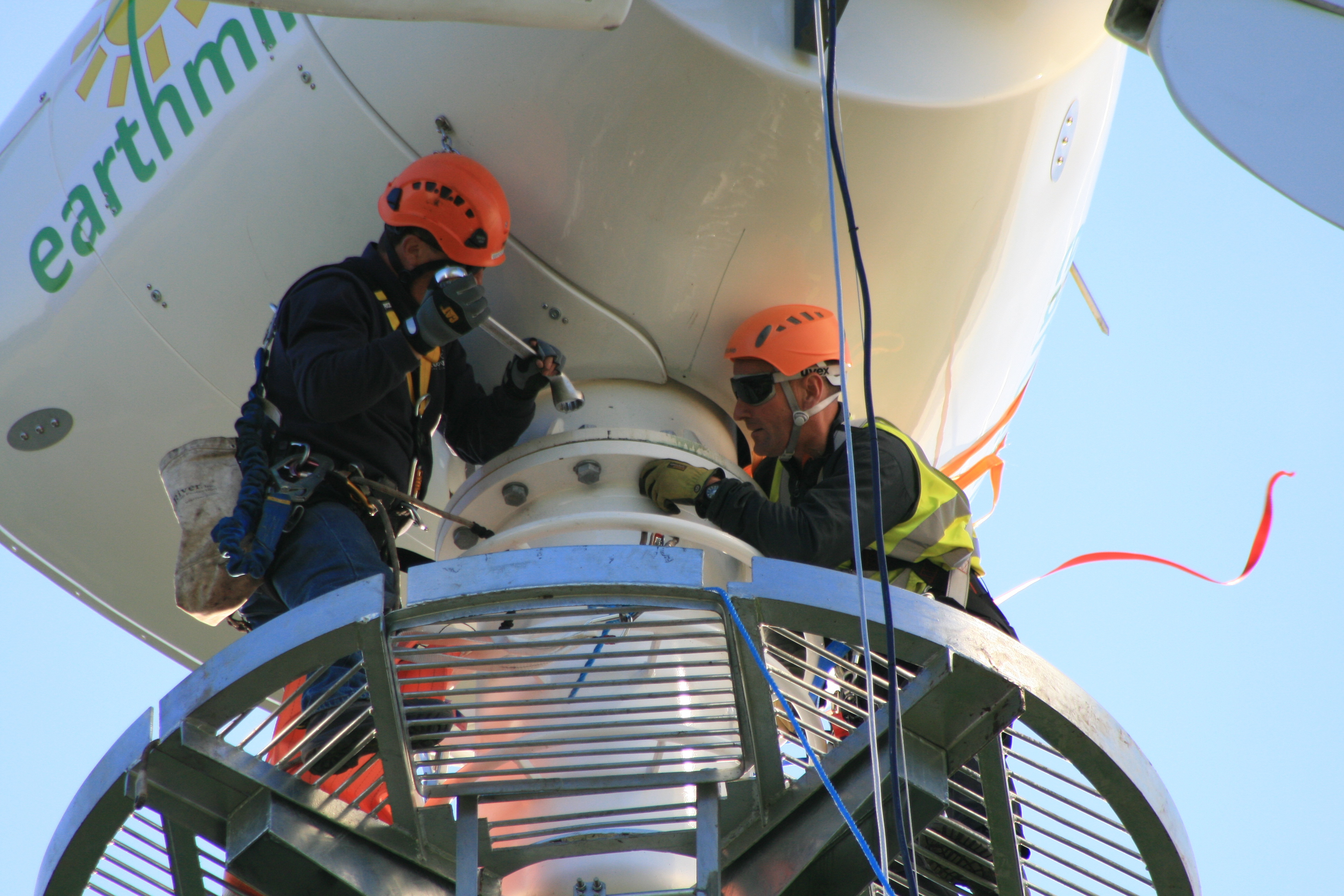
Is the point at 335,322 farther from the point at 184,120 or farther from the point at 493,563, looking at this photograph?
the point at 493,563

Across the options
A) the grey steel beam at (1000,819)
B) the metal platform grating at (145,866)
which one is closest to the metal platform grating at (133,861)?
the metal platform grating at (145,866)

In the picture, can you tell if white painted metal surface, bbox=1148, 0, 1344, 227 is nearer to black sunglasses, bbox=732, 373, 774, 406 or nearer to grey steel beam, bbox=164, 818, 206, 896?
black sunglasses, bbox=732, 373, 774, 406

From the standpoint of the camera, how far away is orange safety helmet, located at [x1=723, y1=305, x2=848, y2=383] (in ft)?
15.7

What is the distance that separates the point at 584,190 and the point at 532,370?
2.04ft

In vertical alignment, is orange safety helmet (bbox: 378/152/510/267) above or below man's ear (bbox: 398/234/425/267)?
below

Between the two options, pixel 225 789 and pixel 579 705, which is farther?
pixel 579 705

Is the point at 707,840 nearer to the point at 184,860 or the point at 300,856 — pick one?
the point at 300,856

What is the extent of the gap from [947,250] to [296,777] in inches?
104

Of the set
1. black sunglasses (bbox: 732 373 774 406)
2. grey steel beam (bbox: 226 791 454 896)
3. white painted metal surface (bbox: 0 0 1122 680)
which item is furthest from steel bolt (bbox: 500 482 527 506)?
grey steel beam (bbox: 226 791 454 896)

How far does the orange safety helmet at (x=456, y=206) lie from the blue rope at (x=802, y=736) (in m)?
1.78

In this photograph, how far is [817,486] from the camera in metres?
4.98

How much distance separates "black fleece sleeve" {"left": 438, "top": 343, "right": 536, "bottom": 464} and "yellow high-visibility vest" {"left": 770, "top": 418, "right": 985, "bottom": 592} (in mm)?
923

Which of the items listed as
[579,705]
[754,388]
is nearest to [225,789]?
[579,705]

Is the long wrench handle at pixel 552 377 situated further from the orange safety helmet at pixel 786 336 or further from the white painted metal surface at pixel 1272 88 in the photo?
the white painted metal surface at pixel 1272 88
